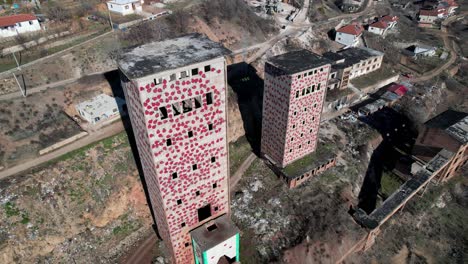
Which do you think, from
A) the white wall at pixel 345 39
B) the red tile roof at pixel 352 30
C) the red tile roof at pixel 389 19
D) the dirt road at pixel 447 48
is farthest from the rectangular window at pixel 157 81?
the red tile roof at pixel 389 19

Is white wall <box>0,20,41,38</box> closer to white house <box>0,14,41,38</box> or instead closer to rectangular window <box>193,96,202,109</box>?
white house <box>0,14,41,38</box>

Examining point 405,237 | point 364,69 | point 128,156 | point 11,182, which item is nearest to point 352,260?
point 405,237

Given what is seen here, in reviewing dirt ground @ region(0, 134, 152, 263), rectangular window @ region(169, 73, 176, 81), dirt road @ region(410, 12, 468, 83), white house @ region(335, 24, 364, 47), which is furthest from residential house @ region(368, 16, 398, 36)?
rectangular window @ region(169, 73, 176, 81)

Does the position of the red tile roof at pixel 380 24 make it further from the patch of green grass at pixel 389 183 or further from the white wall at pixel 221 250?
the white wall at pixel 221 250

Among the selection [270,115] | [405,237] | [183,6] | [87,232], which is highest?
[183,6]

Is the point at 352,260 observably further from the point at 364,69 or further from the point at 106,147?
the point at 364,69
